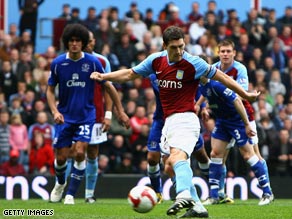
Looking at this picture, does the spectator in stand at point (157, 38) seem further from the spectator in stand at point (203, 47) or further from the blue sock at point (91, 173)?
the blue sock at point (91, 173)

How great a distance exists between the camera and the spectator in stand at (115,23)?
78.2ft

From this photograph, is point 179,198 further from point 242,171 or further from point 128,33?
point 128,33

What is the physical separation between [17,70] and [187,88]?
35.4 ft

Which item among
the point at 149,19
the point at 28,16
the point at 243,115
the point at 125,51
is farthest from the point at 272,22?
the point at 243,115

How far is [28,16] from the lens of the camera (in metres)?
24.8

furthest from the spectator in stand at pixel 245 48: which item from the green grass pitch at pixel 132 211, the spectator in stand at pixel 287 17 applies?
the green grass pitch at pixel 132 211

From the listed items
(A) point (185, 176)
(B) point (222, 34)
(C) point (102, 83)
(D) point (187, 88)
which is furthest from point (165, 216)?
(B) point (222, 34)

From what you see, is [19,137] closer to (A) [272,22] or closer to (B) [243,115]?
(B) [243,115]

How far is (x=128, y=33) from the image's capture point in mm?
23625

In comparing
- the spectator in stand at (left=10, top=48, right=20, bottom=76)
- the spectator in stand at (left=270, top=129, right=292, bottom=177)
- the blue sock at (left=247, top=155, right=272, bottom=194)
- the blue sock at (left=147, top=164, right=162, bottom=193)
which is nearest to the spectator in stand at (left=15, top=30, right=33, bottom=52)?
the spectator in stand at (left=10, top=48, right=20, bottom=76)

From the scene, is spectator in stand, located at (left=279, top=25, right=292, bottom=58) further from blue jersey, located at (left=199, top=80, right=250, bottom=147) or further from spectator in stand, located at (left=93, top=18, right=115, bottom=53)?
blue jersey, located at (left=199, top=80, right=250, bottom=147)

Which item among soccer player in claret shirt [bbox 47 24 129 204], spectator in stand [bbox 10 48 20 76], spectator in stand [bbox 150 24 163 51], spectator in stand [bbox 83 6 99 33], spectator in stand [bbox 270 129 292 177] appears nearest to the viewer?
soccer player in claret shirt [bbox 47 24 129 204]

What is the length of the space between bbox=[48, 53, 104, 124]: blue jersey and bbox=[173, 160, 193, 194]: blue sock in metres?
3.27

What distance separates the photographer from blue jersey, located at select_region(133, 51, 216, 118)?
11695 millimetres
